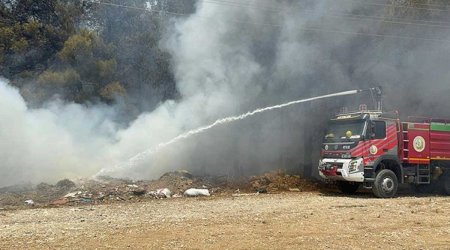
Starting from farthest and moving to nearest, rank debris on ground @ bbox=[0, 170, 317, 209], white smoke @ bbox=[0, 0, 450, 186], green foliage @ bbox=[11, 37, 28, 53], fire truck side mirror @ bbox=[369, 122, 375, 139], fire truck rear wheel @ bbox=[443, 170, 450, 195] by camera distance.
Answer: green foliage @ bbox=[11, 37, 28, 53] < white smoke @ bbox=[0, 0, 450, 186] < fire truck rear wheel @ bbox=[443, 170, 450, 195] < fire truck side mirror @ bbox=[369, 122, 375, 139] < debris on ground @ bbox=[0, 170, 317, 209]

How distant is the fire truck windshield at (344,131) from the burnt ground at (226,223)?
76.4 inches

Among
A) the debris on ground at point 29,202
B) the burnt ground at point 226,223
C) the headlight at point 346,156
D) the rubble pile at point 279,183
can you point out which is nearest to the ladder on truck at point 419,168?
the burnt ground at point 226,223

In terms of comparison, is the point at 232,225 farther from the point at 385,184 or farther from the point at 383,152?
the point at 383,152

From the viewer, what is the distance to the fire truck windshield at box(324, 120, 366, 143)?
13.1 meters

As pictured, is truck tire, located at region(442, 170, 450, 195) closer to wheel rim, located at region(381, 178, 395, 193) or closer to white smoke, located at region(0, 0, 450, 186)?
wheel rim, located at region(381, 178, 395, 193)

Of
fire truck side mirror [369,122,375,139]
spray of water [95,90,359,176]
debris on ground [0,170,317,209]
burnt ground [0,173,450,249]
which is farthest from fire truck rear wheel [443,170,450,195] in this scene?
debris on ground [0,170,317,209]

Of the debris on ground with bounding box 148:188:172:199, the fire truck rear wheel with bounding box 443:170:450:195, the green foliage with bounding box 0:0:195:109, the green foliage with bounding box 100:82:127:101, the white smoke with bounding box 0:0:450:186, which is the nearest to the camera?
the debris on ground with bounding box 148:188:172:199

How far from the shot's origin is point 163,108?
17.6 meters

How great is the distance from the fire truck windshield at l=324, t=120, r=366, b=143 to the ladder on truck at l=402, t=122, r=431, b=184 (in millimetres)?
1689

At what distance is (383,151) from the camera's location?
1327 centimetres

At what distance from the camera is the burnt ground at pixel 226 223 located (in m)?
6.92

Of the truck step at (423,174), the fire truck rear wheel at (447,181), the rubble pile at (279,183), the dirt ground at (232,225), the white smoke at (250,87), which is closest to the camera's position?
the dirt ground at (232,225)

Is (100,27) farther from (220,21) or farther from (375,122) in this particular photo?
(375,122)

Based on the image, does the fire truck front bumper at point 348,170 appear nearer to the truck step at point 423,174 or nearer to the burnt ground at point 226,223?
the burnt ground at point 226,223
